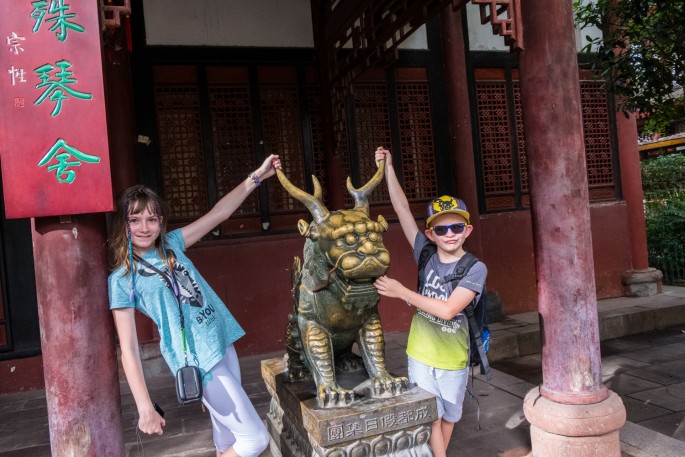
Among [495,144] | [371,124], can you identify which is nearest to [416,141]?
[371,124]

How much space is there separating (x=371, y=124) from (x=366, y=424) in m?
4.73

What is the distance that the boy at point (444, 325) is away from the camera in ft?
8.88

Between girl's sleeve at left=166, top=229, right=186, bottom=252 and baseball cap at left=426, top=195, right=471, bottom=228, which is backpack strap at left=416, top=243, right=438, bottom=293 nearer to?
baseball cap at left=426, top=195, right=471, bottom=228

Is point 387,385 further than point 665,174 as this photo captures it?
No

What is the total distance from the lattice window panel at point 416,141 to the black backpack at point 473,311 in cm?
379

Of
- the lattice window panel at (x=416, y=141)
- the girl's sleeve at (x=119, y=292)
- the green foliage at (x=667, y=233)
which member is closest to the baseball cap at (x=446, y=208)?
the girl's sleeve at (x=119, y=292)

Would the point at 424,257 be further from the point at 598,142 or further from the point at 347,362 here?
the point at 598,142

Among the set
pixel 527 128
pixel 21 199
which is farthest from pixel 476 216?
pixel 21 199

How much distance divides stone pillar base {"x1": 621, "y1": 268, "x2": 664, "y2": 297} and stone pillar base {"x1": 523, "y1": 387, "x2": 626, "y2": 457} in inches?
196

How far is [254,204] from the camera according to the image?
20.0ft

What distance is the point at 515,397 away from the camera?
169 inches

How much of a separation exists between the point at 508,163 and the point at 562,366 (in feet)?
14.5

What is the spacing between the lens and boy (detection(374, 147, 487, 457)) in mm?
2707

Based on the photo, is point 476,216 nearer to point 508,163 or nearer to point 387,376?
point 508,163
